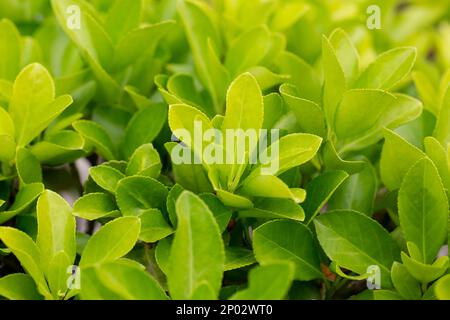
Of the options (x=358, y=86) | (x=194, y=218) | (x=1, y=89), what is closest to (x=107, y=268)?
(x=194, y=218)

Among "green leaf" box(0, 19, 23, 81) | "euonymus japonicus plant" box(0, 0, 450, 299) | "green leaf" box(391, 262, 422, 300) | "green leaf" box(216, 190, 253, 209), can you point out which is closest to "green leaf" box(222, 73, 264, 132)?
"euonymus japonicus plant" box(0, 0, 450, 299)

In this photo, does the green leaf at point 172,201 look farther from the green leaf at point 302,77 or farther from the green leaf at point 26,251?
the green leaf at point 302,77

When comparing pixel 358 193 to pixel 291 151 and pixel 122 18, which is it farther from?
pixel 122 18

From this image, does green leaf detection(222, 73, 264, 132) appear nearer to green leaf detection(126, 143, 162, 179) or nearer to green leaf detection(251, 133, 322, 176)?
green leaf detection(251, 133, 322, 176)

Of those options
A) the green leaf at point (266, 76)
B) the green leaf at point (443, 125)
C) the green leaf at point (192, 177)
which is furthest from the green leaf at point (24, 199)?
the green leaf at point (443, 125)

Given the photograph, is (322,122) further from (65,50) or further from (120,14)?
(65,50)

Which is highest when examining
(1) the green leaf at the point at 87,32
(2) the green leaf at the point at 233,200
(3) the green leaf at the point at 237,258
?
(1) the green leaf at the point at 87,32
